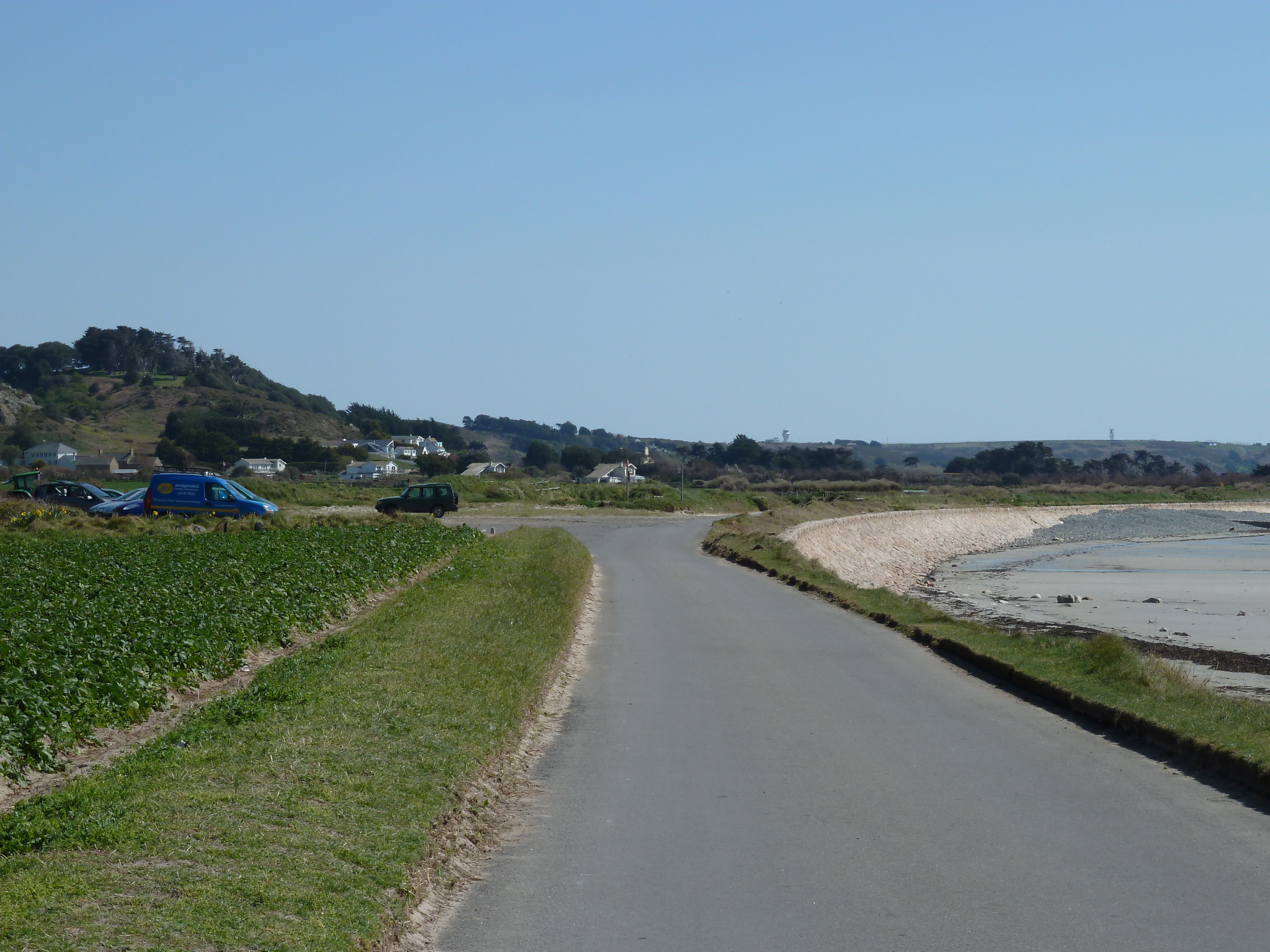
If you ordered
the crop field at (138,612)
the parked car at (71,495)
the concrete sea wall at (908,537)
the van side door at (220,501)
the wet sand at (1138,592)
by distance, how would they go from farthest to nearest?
the concrete sea wall at (908,537)
the parked car at (71,495)
the van side door at (220,501)
the wet sand at (1138,592)
the crop field at (138,612)

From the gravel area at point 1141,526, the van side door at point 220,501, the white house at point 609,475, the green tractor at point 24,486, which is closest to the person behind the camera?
the van side door at point 220,501

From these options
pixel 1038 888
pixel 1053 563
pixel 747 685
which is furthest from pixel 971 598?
pixel 1038 888

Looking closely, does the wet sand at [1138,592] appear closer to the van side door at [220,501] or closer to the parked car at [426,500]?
the parked car at [426,500]

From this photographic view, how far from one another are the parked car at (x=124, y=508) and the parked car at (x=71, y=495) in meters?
2.28

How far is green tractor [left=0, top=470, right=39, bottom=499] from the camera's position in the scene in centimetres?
4309

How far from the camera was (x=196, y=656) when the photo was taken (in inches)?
496

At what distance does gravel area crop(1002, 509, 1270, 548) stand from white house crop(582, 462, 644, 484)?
52153 millimetres

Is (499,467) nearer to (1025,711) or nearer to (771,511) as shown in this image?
(771,511)

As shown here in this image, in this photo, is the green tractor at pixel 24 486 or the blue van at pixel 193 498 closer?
the blue van at pixel 193 498

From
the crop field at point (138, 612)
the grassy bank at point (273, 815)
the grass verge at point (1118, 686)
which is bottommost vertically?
the grass verge at point (1118, 686)

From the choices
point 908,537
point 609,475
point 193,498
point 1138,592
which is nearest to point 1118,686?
point 1138,592

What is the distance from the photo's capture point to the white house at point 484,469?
492ft

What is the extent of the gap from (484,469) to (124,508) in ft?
383

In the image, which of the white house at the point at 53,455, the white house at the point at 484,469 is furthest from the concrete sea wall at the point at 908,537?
the white house at the point at 53,455
